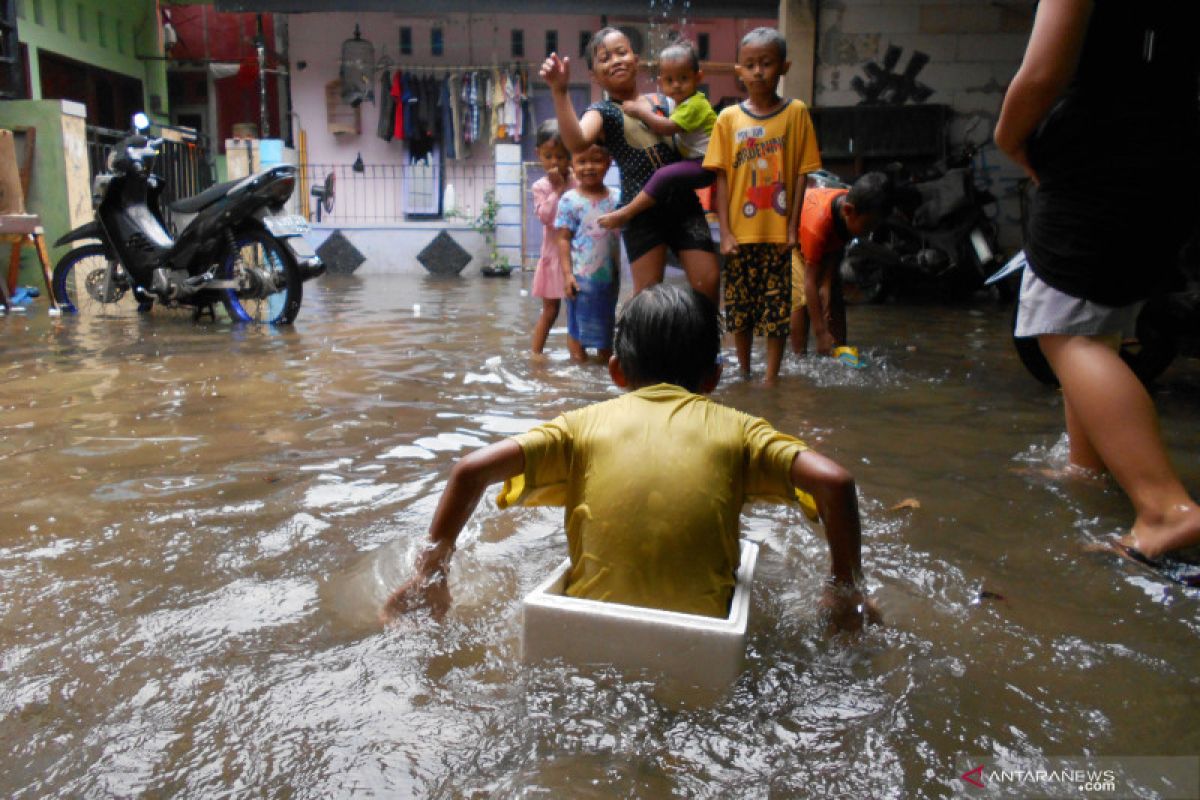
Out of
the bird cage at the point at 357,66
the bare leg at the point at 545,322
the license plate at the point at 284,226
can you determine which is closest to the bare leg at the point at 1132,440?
the bare leg at the point at 545,322

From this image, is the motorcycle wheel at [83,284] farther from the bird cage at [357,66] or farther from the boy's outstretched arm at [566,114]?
the bird cage at [357,66]

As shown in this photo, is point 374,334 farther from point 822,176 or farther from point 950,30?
point 950,30

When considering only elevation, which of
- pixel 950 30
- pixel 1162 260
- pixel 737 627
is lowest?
pixel 737 627

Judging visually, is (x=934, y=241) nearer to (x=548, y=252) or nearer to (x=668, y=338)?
(x=548, y=252)

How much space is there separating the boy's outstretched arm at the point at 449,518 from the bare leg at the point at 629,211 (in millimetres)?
3020

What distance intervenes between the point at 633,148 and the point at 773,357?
128 cm

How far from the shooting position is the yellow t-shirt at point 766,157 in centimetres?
464

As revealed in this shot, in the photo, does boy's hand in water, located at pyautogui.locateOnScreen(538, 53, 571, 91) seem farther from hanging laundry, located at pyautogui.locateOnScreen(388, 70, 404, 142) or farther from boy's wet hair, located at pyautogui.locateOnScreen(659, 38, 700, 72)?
hanging laundry, located at pyautogui.locateOnScreen(388, 70, 404, 142)

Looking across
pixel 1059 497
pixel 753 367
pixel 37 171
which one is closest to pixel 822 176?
pixel 753 367

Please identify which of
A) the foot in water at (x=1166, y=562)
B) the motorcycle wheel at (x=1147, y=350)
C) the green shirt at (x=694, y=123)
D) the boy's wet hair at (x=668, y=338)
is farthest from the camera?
the green shirt at (x=694, y=123)

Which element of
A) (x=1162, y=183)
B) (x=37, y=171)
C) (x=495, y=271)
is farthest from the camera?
(x=495, y=271)

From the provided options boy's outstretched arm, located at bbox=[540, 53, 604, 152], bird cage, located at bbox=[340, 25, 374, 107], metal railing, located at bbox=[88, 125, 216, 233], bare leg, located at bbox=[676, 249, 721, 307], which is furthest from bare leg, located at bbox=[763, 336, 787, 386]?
bird cage, located at bbox=[340, 25, 374, 107]

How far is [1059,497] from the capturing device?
2.96 m

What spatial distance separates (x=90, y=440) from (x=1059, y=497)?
137 inches
